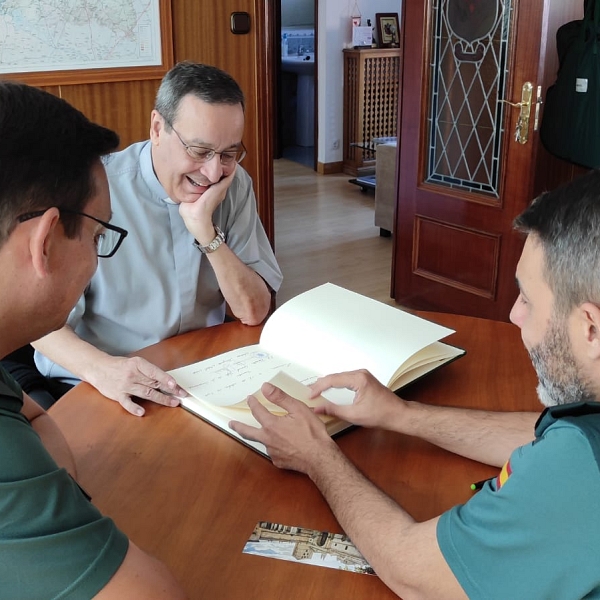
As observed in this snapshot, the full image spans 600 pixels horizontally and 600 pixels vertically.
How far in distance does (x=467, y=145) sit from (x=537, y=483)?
2.82m

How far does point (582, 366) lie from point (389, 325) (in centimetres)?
57

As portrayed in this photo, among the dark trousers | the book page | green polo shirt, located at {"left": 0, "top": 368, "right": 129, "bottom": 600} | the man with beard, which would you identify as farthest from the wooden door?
green polo shirt, located at {"left": 0, "top": 368, "right": 129, "bottom": 600}

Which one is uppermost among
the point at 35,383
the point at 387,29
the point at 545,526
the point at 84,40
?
the point at 387,29

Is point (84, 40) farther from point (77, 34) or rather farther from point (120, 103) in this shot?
point (120, 103)

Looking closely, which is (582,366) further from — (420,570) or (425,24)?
(425,24)

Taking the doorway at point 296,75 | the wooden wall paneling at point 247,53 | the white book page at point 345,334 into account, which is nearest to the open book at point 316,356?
the white book page at point 345,334

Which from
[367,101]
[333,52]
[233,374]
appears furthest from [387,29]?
[233,374]

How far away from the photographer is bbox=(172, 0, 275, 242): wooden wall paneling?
3.09 meters

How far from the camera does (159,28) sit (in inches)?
119

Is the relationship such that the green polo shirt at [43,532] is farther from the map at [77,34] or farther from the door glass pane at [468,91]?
the door glass pane at [468,91]

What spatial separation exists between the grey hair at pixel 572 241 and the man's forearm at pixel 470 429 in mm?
342

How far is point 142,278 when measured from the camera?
167cm

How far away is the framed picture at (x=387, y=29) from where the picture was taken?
252 inches

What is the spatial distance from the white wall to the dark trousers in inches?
206
